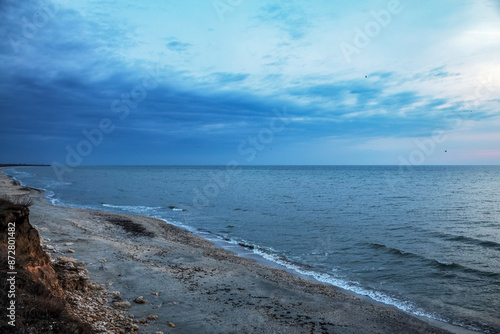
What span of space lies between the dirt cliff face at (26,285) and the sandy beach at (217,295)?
2.50 meters

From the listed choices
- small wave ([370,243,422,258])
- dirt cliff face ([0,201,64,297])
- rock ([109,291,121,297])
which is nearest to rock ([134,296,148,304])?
rock ([109,291,121,297])

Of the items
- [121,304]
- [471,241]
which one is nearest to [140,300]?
[121,304]

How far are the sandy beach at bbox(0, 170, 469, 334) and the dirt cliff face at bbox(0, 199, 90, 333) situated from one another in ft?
8.19

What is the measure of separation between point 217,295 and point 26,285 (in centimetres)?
651

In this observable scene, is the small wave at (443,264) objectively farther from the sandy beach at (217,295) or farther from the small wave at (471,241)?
the sandy beach at (217,295)

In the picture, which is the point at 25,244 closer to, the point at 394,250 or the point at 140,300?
the point at 140,300

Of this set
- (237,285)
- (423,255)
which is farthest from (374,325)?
(423,255)

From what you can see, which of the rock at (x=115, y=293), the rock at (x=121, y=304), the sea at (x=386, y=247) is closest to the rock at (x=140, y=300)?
the rock at (x=121, y=304)

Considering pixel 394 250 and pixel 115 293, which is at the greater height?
pixel 115 293

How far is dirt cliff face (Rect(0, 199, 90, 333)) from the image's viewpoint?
576cm

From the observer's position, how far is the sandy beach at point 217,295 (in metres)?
9.72

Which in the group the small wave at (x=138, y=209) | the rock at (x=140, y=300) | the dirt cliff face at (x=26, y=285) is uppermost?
the dirt cliff face at (x=26, y=285)

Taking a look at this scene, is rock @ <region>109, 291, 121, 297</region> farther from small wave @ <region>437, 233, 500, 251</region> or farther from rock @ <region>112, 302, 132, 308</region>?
small wave @ <region>437, 233, 500, 251</region>

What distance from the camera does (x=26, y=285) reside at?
6863 mm
